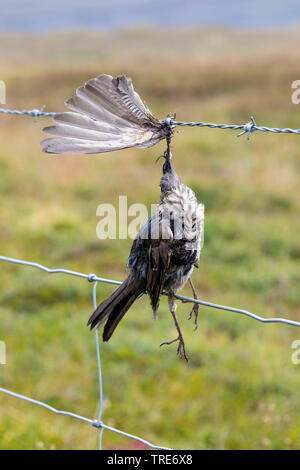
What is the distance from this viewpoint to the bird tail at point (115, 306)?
215 centimetres

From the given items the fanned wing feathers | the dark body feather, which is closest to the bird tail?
the dark body feather

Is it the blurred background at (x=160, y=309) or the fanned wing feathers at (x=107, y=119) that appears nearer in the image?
the fanned wing feathers at (x=107, y=119)

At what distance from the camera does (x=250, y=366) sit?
4492mm

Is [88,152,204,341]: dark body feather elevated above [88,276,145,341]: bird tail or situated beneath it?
elevated above

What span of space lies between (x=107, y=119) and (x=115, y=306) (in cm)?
71

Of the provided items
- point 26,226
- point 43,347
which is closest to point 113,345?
point 43,347

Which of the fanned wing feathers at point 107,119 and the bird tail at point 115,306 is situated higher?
the fanned wing feathers at point 107,119

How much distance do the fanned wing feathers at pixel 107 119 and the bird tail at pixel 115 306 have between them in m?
0.57

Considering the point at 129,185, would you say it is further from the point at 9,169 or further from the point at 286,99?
the point at 286,99

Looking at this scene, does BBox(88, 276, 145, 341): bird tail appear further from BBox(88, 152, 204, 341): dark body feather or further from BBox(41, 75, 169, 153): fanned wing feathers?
BBox(41, 75, 169, 153): fanned wing feathers

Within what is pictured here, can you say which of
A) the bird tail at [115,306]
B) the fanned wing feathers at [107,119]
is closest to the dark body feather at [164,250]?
the bird tail at [115,306]

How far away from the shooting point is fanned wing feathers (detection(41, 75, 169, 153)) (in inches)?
75.3

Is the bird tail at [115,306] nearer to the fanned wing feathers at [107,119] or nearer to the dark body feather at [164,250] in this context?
the dark body feather at [164,250]

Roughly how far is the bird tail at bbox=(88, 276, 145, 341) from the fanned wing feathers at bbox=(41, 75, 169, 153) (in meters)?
0.57
